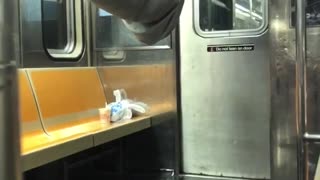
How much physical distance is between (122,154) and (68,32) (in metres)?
0.81

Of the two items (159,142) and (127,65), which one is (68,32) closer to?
(127,65)

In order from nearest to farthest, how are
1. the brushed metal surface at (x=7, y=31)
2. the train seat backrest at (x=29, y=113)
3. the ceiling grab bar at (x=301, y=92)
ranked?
the brushed metal surface at (x=7, y=31) < the ceiling grab bar at (x=301, y=92) < the train seat backrest at (x=29, y=113)

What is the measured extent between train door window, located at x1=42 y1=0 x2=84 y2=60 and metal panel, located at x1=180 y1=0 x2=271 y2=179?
2.07 feet

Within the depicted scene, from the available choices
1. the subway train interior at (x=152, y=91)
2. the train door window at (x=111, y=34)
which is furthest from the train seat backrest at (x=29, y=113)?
the train door window at (x=111, y=34)

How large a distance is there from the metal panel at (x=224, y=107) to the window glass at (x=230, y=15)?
66 mm

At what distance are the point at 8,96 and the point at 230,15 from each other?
2021 millimetres

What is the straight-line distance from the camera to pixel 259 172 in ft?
8.26

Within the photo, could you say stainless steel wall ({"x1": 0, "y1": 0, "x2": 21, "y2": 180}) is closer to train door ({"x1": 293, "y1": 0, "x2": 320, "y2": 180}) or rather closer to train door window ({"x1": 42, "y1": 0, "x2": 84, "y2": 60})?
train door ({"x1": 293, "y1": 0, "x2": 320, "y2": 180})

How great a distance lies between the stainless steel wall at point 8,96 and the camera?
64 centimetres

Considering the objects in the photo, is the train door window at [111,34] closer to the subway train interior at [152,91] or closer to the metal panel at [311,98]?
the subway train interior at [152,91]

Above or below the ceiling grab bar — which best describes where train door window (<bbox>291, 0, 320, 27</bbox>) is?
above

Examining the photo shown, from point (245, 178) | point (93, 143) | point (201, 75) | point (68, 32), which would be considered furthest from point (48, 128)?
point (245, 178)

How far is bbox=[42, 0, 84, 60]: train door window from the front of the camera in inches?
100

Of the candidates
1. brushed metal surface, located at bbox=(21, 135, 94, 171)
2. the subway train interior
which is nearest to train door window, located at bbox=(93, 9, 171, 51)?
the subway train interior
